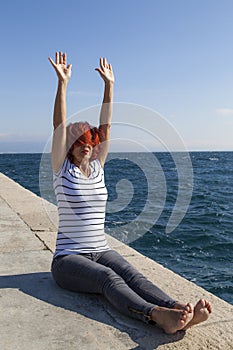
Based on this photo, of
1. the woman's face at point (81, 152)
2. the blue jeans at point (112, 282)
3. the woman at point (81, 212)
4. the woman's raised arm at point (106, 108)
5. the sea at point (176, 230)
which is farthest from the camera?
the sea at point (176, 230)

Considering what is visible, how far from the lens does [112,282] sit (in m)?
2.67

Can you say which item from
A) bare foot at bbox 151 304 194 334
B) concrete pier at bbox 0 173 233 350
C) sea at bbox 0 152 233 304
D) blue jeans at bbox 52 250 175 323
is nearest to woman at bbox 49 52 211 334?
blue jeans at bbox 52 250 175 323

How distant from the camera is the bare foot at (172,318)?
227 cm

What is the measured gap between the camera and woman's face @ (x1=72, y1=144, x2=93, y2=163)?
9.98 feet

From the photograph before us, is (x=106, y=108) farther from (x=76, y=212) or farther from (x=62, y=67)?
(x=76, y=212)

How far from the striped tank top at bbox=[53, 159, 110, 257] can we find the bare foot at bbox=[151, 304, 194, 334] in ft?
2.69

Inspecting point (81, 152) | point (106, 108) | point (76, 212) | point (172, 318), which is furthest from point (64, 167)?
point (172, 318)

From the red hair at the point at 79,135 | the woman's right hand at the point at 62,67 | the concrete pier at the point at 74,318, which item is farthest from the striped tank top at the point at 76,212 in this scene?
the woman's right hand at the point at 62,67

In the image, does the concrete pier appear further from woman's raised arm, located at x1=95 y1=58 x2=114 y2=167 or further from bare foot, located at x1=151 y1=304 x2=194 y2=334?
woman's raised arm, located at x1=95 y1=58 x2=114 y2=167

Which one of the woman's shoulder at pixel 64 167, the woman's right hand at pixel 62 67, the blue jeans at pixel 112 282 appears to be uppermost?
the woman's right hand at pixel 62 67

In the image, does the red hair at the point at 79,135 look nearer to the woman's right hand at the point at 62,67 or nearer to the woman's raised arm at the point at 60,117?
the woman's raised arm at the point at 60,117

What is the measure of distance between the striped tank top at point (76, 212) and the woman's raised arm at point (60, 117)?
0.22 ft

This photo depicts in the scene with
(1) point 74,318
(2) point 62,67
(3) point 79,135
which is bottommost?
(1) point 74,318

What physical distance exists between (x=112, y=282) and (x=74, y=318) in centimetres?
31
